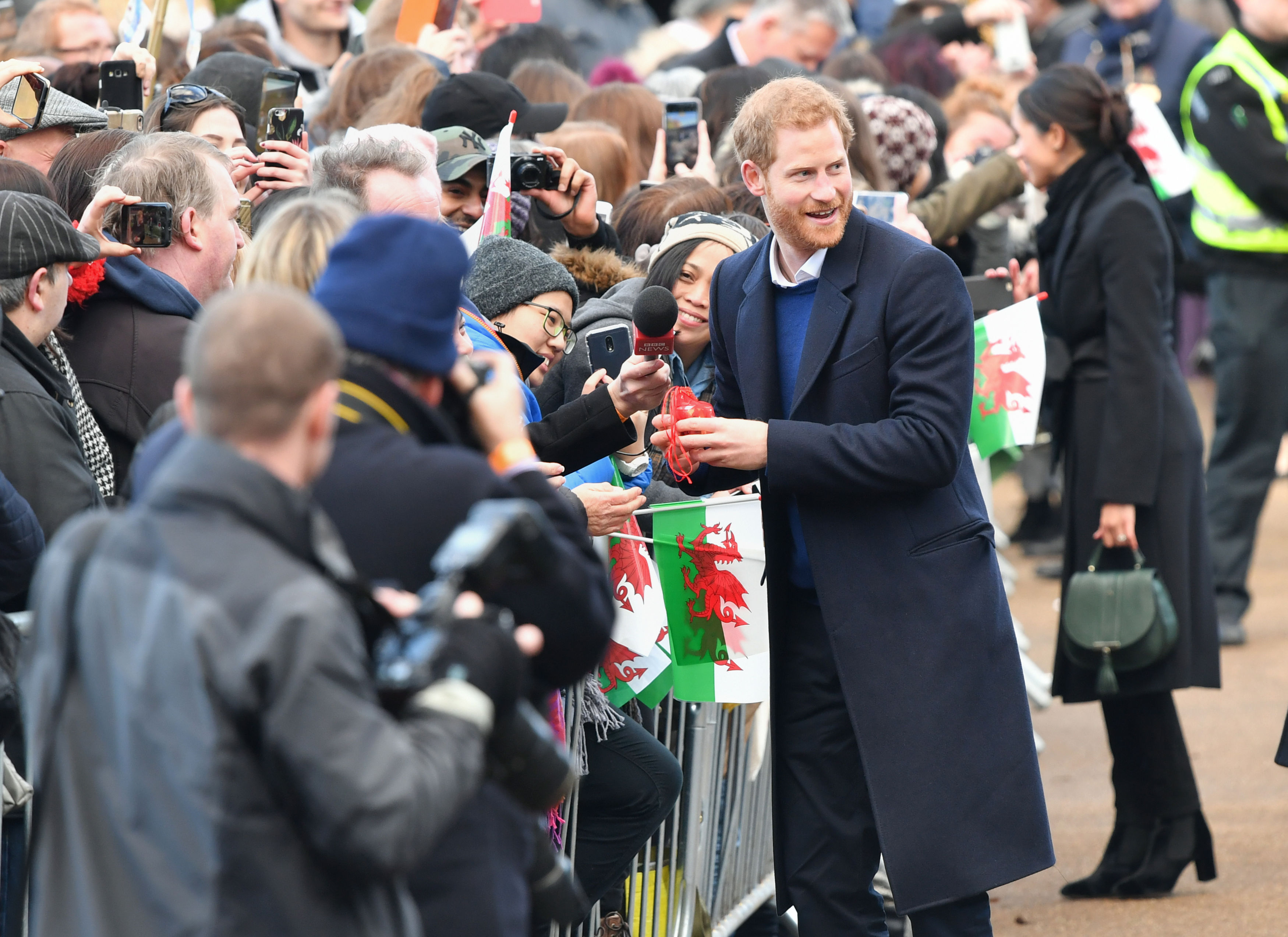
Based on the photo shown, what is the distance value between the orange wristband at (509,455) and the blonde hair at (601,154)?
3.32 meters

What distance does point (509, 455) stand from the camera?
243cm

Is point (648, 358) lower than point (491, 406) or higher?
lower

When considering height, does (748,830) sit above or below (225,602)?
below

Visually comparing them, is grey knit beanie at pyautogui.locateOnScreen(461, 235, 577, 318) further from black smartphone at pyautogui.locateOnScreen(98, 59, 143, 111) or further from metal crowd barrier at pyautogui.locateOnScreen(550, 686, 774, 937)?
black smartphone at pyautogui.locateOnScreen(98, 59, 143, 111)

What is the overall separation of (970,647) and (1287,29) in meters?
5.52

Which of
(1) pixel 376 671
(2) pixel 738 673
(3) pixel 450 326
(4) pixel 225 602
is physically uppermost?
(3) pixel 450 326

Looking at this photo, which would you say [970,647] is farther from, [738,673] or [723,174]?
[723,174]

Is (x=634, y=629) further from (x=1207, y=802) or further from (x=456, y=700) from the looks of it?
(x=1207, y=802)

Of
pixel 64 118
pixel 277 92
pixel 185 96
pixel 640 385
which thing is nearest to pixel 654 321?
pixel 640 385

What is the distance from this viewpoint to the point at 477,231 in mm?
4473

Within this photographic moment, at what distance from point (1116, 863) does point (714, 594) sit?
2.10 m

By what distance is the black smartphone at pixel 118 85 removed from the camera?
4.98m

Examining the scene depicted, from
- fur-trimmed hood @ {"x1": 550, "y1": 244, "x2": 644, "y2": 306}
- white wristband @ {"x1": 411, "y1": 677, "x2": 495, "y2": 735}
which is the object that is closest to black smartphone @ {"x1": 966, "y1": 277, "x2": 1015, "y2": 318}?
fur-trimmed hood @ {"x1": 550, "y1": 244, "x2": 644, "y2": 306}

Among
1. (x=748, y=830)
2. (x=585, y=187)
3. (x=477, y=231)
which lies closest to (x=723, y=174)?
(x=585, y=187)
